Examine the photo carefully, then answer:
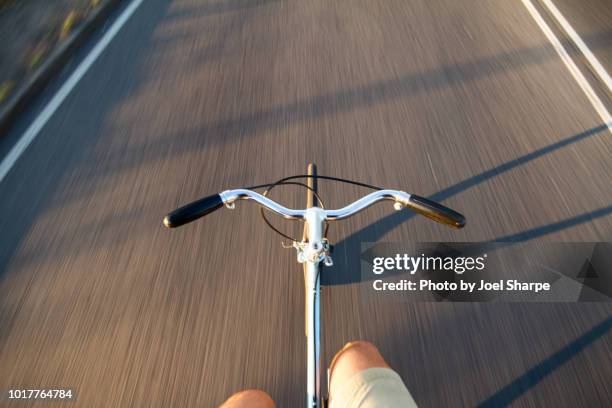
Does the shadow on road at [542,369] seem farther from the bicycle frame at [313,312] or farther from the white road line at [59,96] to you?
the white road line at [59,96]

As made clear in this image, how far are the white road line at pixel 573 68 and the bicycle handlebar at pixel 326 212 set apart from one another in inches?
133

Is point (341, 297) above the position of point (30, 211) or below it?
below

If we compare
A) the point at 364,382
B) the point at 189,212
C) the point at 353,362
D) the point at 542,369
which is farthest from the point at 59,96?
the point at 542,369

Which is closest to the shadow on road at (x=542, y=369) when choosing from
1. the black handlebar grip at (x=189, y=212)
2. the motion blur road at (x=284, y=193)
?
the motion blur road at (x=284, y=193)

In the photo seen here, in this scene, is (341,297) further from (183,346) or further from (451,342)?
(183,346)

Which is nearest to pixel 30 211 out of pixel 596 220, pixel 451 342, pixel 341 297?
pixel 341 297

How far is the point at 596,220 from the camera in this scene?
2.91 m

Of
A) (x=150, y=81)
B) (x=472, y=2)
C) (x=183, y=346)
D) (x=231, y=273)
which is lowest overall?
(x=183, y=346)

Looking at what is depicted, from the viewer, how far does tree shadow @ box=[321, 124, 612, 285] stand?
2605 mm

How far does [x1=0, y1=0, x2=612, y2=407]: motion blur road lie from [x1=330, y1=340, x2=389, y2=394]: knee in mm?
686

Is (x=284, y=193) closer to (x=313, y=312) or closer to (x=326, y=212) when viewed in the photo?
(x=326, y=212)

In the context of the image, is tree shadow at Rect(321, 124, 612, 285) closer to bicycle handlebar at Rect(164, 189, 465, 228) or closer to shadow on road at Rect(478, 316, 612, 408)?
shadow on road at Rect(478, 316, 612, 408)

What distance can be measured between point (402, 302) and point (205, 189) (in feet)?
6.11

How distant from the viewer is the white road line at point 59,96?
3266 millimetres
